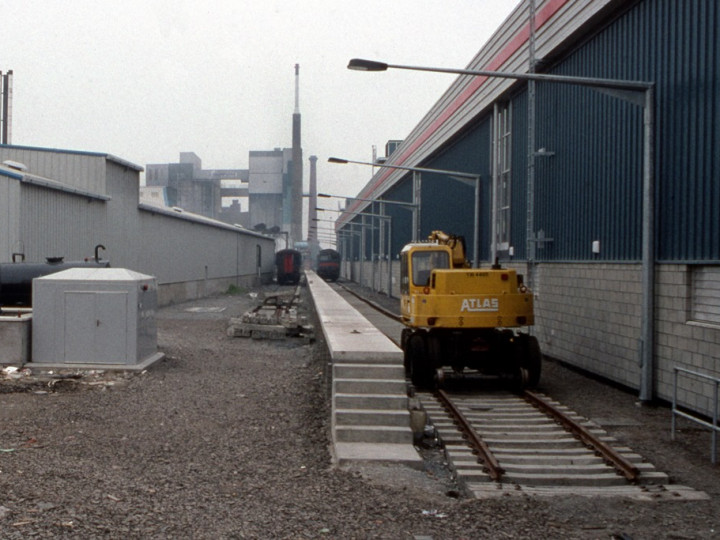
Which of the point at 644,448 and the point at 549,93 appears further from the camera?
the point at 549,93

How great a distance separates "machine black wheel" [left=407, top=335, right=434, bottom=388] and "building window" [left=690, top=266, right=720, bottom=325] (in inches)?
161

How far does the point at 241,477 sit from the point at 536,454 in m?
3.27

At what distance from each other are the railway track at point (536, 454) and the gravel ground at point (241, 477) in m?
0.26

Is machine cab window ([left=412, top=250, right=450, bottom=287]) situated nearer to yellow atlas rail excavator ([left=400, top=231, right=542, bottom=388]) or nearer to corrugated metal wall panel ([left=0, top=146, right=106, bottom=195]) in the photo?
yellow atlas rail excavator ([left=400, top=231, right=542, bottom=388])

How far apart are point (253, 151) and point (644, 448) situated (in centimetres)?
9786

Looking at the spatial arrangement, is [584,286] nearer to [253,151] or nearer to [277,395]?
[277,395]

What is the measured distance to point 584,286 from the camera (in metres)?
15.6

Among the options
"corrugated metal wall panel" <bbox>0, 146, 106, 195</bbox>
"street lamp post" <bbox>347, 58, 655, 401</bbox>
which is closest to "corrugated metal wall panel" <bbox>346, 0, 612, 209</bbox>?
"street lamp post" <bbox>347, 58, 655, 401</bbox>

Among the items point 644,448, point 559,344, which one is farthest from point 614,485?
point 559,344

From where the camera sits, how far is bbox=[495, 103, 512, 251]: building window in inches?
863

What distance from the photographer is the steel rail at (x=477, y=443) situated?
764 centimetres

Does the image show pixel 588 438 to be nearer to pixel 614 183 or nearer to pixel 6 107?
pixel 614 183

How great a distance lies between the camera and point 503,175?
74.1 feet

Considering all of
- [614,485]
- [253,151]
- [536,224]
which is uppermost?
[253,151]
